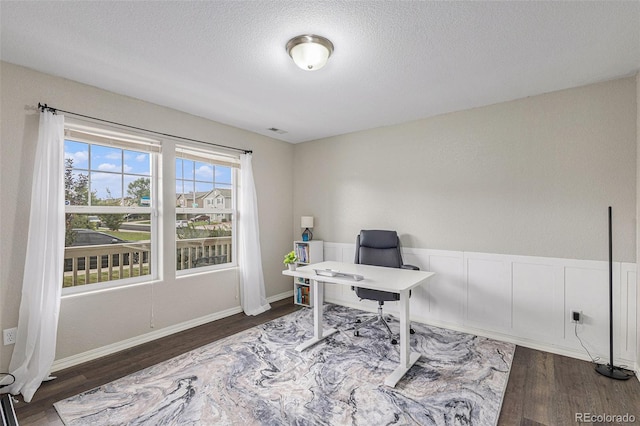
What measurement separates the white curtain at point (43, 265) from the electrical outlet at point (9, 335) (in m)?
0.04

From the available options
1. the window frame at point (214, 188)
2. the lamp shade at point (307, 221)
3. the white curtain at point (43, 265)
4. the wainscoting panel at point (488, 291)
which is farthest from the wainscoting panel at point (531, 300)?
the white curtain at point (43, 265)

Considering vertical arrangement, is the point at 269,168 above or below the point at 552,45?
below

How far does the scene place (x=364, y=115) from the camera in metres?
3.68

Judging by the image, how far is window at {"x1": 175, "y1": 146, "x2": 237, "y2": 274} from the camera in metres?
3.68

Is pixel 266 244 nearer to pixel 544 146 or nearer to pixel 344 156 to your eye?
pixel 344 156

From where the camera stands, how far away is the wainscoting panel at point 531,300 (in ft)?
8.75

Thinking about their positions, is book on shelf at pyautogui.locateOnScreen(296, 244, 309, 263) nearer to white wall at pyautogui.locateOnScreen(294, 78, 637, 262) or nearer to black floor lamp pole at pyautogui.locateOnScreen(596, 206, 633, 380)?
white wall at pyautogui.locateOnScreen(294, 78, 637, 262)

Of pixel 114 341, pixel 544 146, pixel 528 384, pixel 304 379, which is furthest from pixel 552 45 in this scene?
pixel 114 341

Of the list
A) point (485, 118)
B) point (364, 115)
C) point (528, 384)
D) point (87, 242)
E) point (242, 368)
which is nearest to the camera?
point (528, 384)

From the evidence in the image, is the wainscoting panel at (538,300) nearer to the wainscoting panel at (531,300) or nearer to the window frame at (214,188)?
the wainscoting panel at (531,300)

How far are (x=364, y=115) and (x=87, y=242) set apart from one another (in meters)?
3.21

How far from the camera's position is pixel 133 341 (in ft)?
10.2

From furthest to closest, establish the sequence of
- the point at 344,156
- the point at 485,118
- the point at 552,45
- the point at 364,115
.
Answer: the point at 344,156
the point at 364,115
the point at 485,118
the point at 552,45

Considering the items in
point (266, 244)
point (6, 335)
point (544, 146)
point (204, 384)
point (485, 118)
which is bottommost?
point (204, 384)
